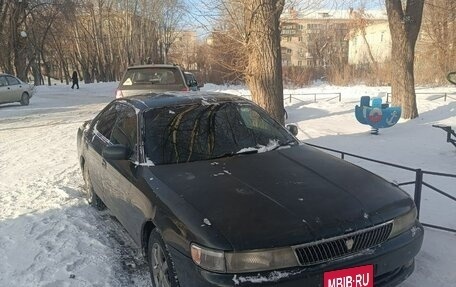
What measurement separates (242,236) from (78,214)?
3227 mm

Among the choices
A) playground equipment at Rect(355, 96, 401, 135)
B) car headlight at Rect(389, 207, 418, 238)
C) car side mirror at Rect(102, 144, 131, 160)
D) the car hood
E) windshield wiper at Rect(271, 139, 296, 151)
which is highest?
car side mirror at Rect(102, 144, 131, 160)

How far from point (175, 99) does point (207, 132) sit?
2.13 ft

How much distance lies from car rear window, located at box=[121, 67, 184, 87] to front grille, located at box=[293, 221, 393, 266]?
7.74 meters

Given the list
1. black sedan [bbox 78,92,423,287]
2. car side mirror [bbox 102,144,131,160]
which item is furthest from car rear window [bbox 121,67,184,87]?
car side mirror [bbox 102,144,131,160]

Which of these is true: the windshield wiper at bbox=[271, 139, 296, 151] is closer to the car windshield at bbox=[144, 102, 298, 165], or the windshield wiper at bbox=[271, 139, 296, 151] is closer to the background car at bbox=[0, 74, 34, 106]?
the car windshield at bbox=[144, 102, 298, 165]

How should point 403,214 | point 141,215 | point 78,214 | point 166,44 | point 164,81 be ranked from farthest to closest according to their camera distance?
1. point 166,44
2. point 164,81
3. point 78,214
4. point 141,215
5. point 403,214

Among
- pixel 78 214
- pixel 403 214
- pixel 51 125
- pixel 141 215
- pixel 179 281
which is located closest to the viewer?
pixel 179 281

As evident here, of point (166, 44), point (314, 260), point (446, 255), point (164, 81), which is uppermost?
point (166, 44)

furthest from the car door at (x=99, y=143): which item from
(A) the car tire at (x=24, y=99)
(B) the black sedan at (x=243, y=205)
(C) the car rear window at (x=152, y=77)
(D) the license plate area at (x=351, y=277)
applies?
(A) the car tire at (x=24, y=99)

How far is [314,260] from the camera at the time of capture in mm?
2623

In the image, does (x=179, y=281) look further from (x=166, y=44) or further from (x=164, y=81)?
(x=166, y=44)

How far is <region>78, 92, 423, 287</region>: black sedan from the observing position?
2.59 meters

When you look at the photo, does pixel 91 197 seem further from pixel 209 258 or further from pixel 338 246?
pixel 338 246

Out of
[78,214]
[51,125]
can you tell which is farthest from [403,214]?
[51,125]
